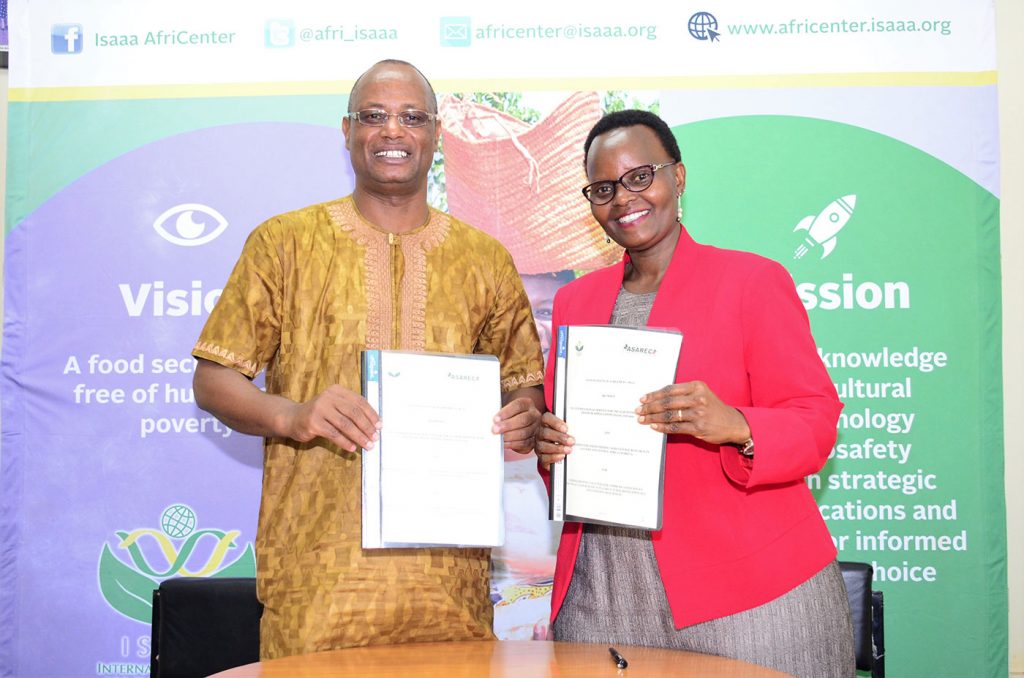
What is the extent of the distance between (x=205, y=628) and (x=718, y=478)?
7.56ft

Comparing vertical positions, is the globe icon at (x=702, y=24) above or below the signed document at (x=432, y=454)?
above

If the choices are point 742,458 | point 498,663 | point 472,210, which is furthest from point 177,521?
point 742,458

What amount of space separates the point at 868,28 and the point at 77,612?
438 cm

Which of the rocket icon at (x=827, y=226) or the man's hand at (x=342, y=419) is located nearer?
the man's hand at (x=342, y=419)

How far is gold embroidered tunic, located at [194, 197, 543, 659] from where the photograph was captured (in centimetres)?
235

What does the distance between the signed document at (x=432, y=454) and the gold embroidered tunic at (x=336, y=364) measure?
29 centimetres

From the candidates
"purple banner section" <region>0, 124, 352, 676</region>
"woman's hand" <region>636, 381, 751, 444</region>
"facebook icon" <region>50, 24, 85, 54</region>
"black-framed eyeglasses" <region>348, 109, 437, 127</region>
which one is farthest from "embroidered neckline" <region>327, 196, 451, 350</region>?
"facebook icon" <region>50, 24, 85, 54</region>

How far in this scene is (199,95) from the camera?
4301 mm

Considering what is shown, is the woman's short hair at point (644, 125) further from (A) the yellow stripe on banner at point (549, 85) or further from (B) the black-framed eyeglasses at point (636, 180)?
(A) the yellow stripe on banner at point (549, 85)

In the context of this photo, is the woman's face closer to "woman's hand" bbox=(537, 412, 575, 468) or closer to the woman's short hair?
the woman's short hair

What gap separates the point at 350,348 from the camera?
2457 mm

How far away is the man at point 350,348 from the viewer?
2336 millimetres

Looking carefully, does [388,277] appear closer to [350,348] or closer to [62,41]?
[350,348]

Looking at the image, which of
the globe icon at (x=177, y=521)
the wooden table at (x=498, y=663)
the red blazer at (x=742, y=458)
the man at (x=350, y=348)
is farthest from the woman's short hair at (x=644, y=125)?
the globe icon at (x=177, y=521)
